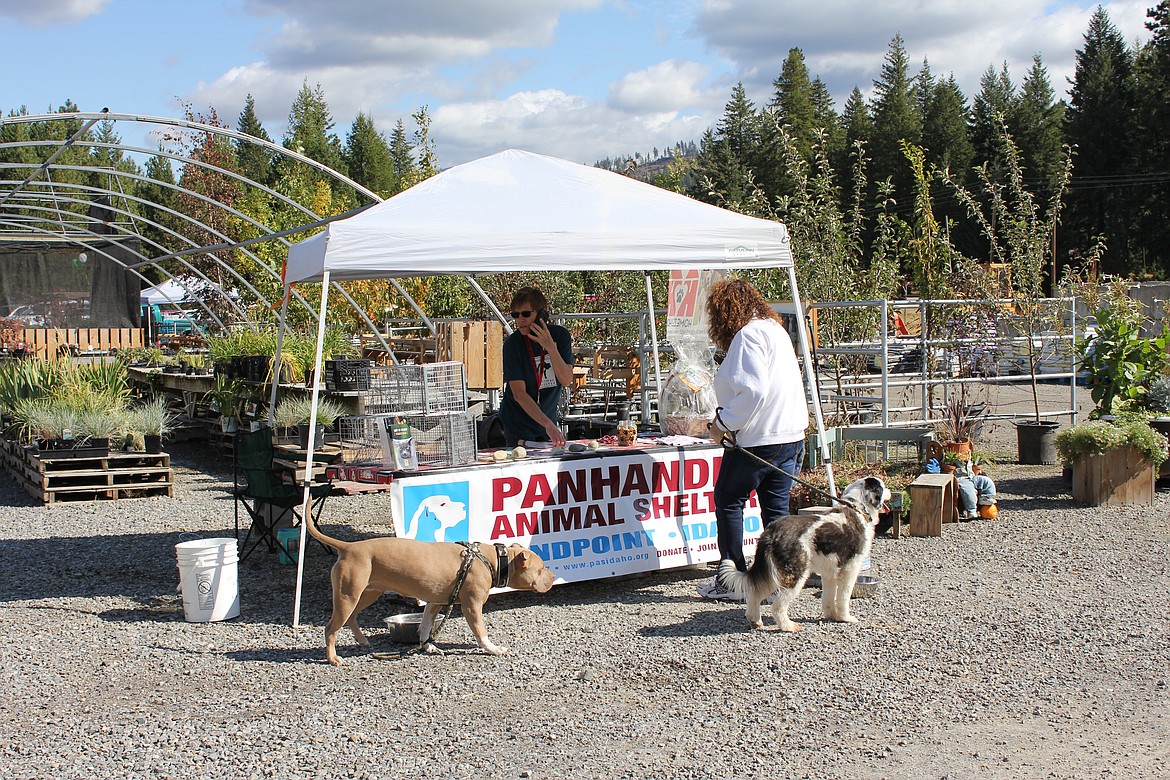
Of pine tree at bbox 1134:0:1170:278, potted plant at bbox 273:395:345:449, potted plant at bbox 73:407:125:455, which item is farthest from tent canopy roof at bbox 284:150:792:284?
pine tree at bbox 1134:0:1170:278

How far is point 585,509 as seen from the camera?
6.87 metres

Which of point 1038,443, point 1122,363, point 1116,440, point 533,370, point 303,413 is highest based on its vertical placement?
point 533,370

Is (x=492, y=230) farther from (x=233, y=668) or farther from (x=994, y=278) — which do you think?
(x=994, y=278)

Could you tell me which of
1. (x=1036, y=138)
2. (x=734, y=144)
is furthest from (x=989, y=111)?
(x=734, y=144)

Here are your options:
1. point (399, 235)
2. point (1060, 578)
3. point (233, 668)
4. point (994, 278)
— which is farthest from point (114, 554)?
point (994, 278)

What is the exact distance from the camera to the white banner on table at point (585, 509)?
20.8 feet

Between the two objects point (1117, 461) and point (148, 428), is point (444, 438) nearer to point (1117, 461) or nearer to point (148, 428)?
point (148, 428)

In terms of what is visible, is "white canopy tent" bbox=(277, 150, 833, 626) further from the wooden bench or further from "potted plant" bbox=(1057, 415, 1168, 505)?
"potted plant" bbox=(1057, 415, 1168, 505)

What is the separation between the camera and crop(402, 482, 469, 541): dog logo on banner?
6211mm

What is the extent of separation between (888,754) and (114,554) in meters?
6.26

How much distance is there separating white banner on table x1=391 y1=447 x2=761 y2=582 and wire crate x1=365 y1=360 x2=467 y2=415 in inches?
35.4

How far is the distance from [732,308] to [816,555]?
150 centimetres

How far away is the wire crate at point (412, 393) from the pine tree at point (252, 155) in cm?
5789

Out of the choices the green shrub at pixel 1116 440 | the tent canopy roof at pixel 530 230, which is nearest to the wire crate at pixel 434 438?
the tent canopy roof at pixel 530 230
